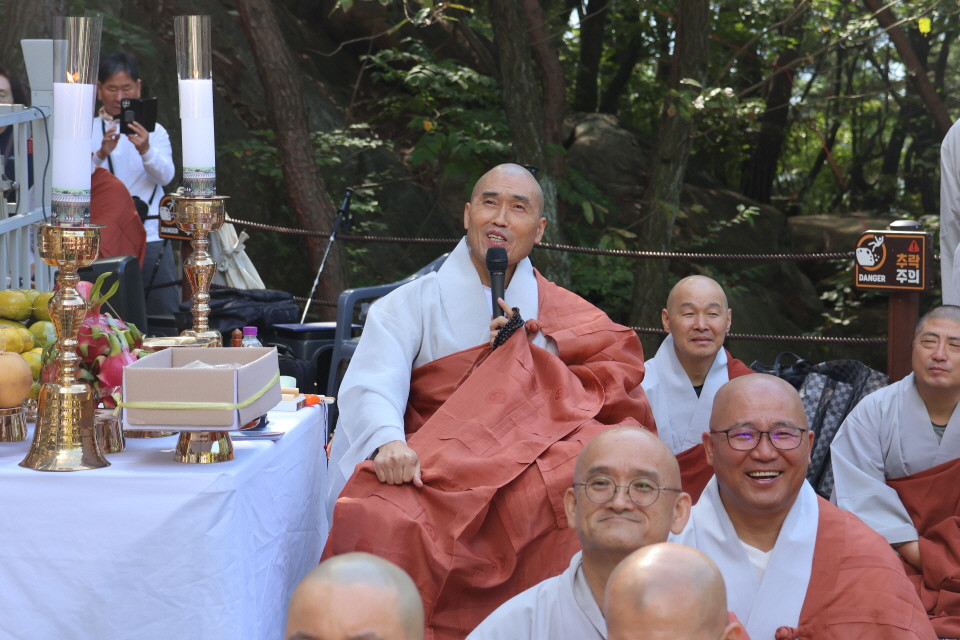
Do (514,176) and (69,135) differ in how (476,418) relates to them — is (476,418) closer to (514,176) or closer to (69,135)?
(514,176)

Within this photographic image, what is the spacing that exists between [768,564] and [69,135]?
1.72 m

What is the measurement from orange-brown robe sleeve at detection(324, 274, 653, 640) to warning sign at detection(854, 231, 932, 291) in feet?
5.72

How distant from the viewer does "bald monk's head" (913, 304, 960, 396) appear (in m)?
3.00

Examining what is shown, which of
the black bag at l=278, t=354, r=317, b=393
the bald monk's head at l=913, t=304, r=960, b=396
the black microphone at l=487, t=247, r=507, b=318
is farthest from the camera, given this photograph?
the black bag at l=278, t=354, r=317, b=393

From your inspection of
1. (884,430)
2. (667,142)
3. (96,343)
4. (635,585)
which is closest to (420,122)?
(667,142)

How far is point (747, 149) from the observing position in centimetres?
1113

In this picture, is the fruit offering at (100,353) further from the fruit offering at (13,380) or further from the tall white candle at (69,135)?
the tall white candle at (69,135)

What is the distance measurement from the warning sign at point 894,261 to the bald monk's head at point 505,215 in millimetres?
1802

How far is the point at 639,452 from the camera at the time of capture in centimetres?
203

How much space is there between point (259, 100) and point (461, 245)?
626 cm

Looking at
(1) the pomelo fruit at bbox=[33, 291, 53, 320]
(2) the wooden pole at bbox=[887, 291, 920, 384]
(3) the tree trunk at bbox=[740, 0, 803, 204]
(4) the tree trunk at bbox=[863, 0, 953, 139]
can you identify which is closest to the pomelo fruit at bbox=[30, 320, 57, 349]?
(1) the pomelo fruit at bbox=[33, 291, 53, 320]

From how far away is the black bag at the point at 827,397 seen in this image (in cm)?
355

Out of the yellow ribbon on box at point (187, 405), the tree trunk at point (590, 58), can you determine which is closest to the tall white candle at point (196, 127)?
the yellow ribbon on box at point (187, 405)

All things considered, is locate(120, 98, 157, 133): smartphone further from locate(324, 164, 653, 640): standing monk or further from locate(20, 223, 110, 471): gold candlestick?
locate(20, 223, 110, 471): gold candlestick
